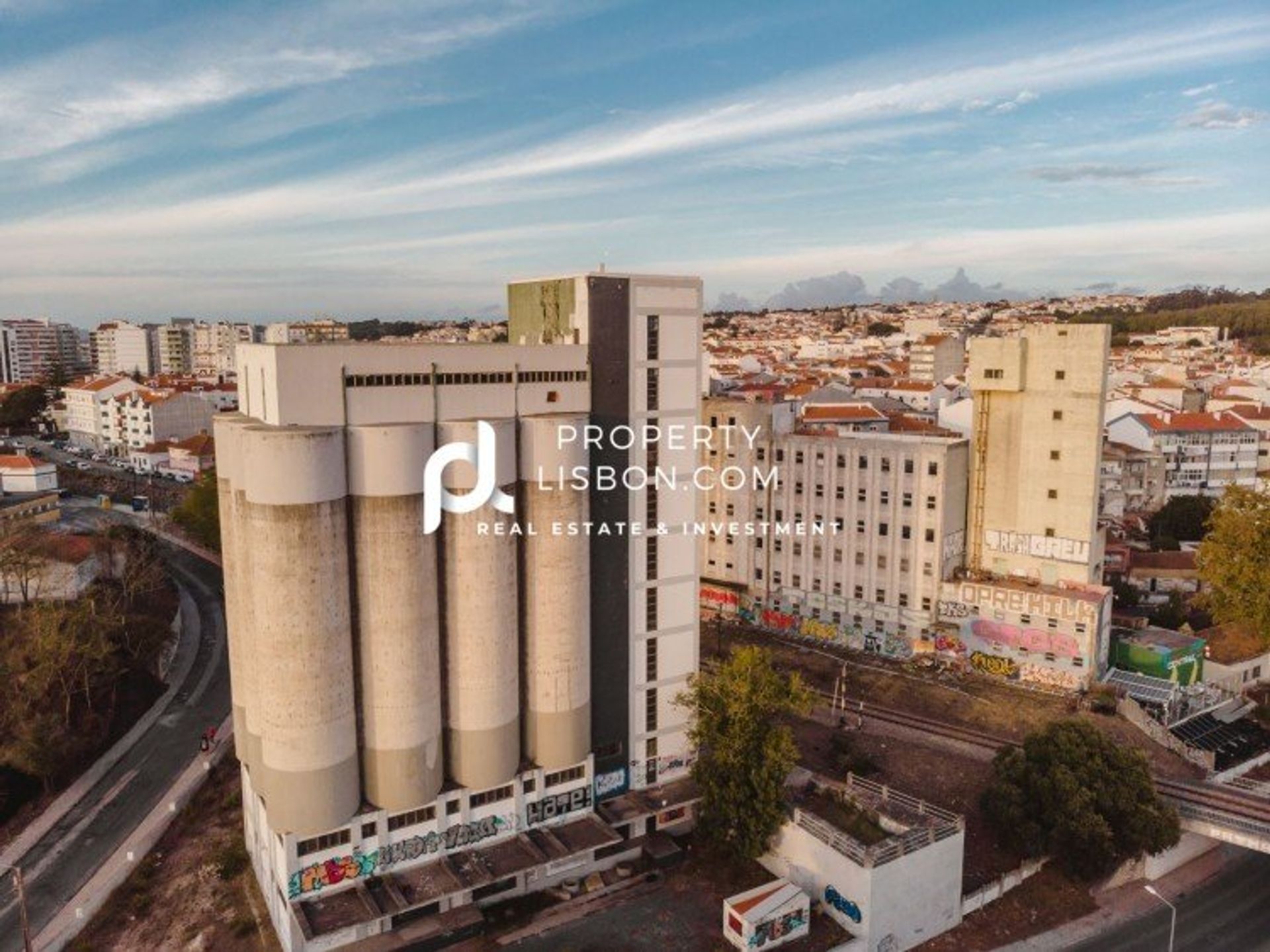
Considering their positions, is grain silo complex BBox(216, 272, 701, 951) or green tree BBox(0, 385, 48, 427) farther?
green tree BBox(0, 385, 48, 427)

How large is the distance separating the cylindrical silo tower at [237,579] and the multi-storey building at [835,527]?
4165cm

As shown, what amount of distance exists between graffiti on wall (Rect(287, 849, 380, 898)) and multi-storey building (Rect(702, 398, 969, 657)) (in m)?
42.7

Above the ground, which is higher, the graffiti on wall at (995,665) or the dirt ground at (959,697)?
the graffiti on wall at (995,665)

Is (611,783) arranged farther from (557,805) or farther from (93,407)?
(93,407)

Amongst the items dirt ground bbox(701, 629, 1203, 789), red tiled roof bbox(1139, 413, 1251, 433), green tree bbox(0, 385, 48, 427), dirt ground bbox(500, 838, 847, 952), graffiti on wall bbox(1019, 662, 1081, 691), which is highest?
red tiled roof bbox(1139, 413, 1251, 433)

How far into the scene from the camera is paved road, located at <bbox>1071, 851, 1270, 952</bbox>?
41.8 metres

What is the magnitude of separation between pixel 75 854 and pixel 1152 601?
8123 cm

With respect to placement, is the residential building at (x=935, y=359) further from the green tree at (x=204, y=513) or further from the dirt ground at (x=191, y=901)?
the dirt ground at (x=191, y=901)

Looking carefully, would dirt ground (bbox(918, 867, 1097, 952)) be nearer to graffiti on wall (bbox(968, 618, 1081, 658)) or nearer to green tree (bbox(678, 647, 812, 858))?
green tree (bbox(678, 647, 812, 858))

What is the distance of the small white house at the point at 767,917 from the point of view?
37.9 meters

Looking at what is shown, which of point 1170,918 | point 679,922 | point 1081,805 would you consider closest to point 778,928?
point 679,922

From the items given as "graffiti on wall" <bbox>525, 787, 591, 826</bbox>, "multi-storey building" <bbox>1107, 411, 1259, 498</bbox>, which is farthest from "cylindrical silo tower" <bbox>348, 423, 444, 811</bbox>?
"multi-storey building" <bbox>1107, 411, 1259, 498</bbox>

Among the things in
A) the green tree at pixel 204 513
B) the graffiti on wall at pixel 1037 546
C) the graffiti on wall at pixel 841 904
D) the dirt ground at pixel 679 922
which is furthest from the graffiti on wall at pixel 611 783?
the green tree at pixel 204 513

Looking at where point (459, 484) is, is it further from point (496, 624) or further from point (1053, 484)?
point (1053, 484)
